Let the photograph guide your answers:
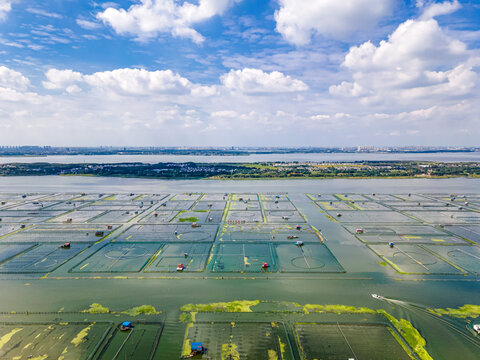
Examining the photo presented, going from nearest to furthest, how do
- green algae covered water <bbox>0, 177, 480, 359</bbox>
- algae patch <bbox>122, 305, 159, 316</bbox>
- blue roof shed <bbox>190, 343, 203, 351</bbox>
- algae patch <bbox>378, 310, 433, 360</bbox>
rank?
blue roof shed <bbox>190, 343, 203, 351</bbox> → algae patch <bbox>378, 310, 433, 360</bbox> → green algae covered water <bbox>0, 177, 480, 359</bbox> → algae patch <bbox>122, 305, 159, 316</bbox>

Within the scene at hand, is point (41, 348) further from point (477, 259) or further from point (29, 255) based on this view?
point (477, 259)

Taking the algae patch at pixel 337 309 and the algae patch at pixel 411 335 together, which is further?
the algae patch at pixel 337 309

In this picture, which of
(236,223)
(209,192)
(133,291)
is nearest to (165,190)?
(209,192)

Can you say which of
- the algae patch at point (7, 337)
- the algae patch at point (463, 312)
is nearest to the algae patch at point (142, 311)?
the algae patch at point (7, 337)

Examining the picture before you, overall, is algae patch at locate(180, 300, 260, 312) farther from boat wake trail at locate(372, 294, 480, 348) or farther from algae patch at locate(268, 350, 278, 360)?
boat wake trail at locate(372, 294, 480, 348)

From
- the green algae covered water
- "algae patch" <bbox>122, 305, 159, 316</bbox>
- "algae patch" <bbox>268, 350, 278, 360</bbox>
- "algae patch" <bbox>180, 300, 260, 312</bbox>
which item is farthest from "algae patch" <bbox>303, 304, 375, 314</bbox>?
"algae patch" <bbox>122, 305, 159, 316</bbox>

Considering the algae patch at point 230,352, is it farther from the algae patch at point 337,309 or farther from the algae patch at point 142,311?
the algae patch at point 337,309

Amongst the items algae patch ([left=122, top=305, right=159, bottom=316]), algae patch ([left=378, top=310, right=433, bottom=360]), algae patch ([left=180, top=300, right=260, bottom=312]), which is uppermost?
algae patch ([left=180, top=300, right=260, bottom=312])

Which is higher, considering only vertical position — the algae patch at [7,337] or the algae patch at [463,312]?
the algae patch at [463,312]

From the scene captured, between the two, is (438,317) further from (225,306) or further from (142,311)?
(142,311)
